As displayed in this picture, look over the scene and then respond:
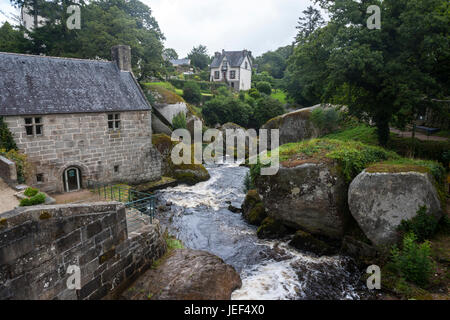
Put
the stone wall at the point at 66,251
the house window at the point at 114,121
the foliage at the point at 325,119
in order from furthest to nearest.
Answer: the foliage at the point at 325,119 → the house window at the point at 114,121 → the stone wall at the point at 66,251

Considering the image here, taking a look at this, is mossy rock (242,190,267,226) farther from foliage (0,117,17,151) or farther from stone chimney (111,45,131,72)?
stone chimney (111,45,131,72)

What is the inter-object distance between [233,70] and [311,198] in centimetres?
5094

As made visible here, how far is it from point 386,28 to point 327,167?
8.41m

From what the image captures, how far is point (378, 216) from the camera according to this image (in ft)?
34.7

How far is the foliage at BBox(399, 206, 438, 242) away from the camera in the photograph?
32.6 feet

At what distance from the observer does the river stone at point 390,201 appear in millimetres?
10156

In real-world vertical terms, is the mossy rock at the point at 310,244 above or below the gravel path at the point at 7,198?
below

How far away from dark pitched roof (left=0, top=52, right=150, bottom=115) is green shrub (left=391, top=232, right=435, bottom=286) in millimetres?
17730

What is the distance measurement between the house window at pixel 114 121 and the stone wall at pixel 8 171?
22.4ft

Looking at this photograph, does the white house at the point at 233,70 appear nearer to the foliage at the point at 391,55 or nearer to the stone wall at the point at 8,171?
the foliage at the point at 391,55

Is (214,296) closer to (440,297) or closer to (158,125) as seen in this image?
(440,297)

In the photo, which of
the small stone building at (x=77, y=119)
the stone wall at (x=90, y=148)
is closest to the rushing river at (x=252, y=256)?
the stone wall at (x=90, y=148)

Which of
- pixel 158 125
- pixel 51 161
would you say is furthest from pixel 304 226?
pixel 158 125

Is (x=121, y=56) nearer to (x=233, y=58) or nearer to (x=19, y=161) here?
(x=19, y=161)
